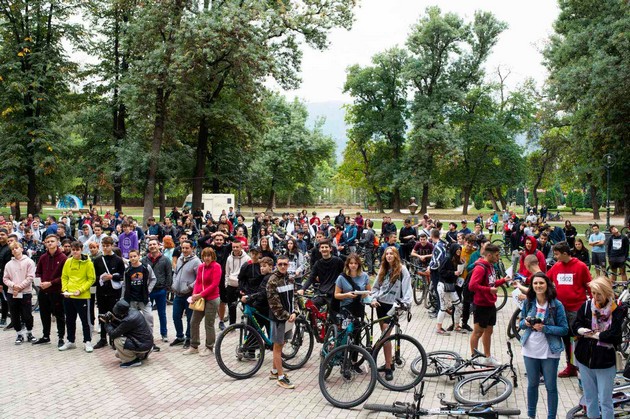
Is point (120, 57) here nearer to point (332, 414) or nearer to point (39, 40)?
point (39, 40)

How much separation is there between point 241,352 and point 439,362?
279cm

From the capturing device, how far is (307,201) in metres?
77.1

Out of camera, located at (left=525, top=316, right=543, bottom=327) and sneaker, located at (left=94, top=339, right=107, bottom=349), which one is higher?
camera, located at (left=525, top=316, right=543, bottom=327)

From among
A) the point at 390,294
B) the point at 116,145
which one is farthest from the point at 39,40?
the point at 390,294

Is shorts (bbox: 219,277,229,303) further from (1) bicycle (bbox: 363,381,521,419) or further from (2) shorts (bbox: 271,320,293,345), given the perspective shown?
(1) bicycle (bbox: 363,381,521,419)

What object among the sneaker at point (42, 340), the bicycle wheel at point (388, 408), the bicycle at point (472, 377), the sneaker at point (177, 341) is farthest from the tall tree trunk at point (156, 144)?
the bicycle wheel at point (388, 408)

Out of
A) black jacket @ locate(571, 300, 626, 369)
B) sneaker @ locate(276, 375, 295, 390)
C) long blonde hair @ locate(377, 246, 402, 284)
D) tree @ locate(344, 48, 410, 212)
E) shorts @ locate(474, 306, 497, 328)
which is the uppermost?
tree @ locate(344, 48, 410, 212)

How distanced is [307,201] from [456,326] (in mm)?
67843

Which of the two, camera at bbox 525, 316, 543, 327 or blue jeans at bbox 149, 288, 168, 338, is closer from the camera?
camera at bbox 525, 316, 543, 327

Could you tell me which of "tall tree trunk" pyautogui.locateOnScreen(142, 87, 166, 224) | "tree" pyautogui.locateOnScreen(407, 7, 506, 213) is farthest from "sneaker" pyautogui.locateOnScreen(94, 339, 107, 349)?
"tree" pyautogui.locateOnScreen(407, 7, 506, 213)

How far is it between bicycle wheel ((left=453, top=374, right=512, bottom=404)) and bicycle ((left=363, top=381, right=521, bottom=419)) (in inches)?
13.5

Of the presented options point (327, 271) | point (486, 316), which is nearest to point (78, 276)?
point (327, 271)

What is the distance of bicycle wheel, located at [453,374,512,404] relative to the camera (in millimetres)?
5941

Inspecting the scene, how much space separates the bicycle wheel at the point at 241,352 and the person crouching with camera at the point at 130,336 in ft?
4.58
